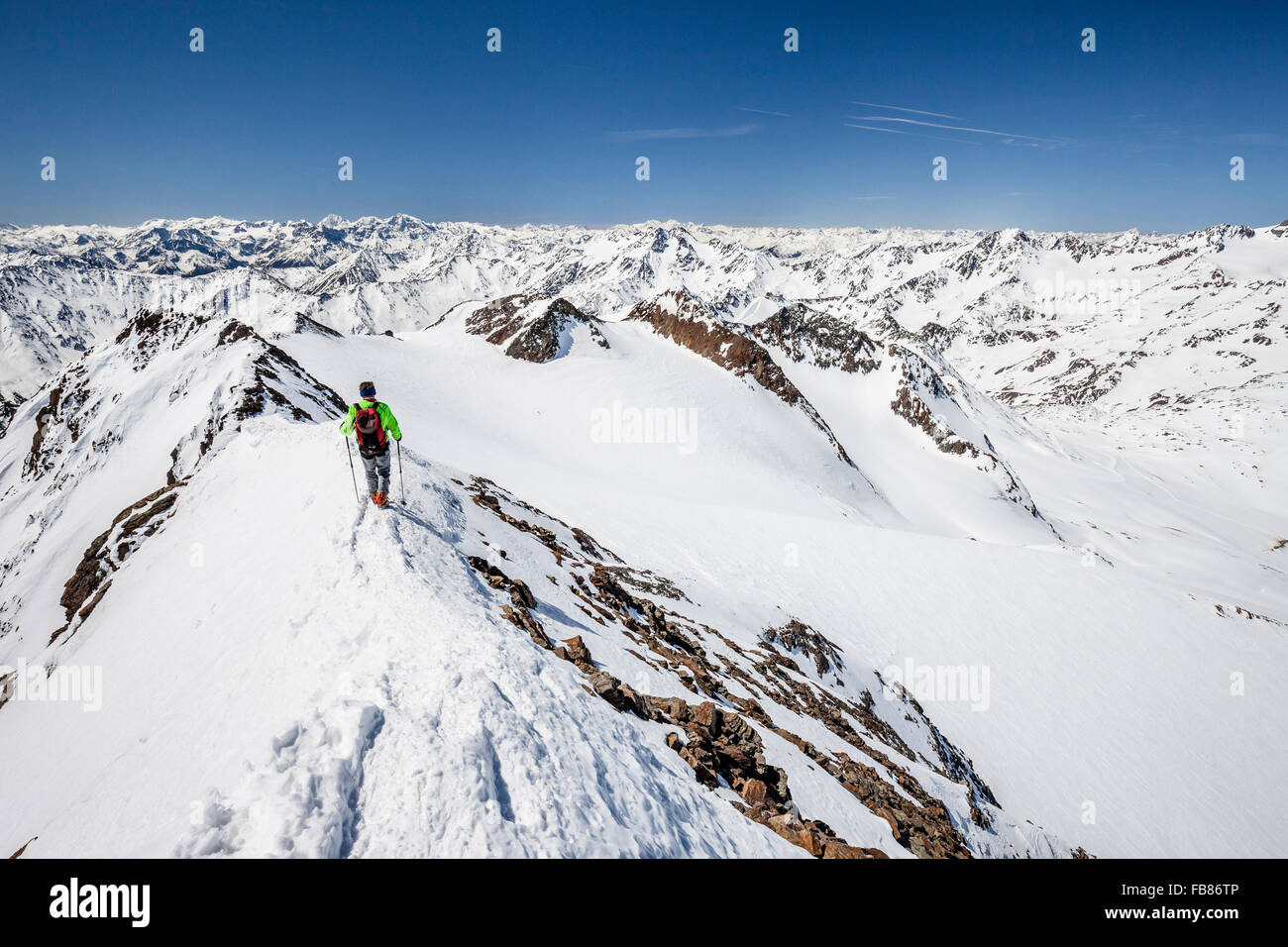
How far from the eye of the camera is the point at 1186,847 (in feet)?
70.7

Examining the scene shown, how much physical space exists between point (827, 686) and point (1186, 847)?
52.9 ft

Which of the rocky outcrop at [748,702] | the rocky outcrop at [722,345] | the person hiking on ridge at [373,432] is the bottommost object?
the rocky outcrop at [748,702]

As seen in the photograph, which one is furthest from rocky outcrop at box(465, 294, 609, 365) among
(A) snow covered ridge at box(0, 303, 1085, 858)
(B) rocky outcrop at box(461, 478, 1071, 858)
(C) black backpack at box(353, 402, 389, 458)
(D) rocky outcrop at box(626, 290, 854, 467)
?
(C) black backpack at box(353, 402, 389, 458)

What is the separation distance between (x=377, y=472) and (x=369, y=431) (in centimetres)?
119

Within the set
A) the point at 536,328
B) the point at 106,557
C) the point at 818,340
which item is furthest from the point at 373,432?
the point at 818,340

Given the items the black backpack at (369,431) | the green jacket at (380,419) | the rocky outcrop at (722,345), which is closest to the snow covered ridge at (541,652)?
the black backpack at (369,431)

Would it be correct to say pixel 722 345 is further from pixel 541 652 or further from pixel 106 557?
pixel 541 652

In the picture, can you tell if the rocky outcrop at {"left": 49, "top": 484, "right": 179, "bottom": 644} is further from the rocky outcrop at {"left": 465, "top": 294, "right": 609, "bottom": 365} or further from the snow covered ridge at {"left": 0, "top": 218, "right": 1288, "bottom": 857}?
the rocky outcrop at {"left": 465, "top": 294, "right": 609, "bottom": 365}

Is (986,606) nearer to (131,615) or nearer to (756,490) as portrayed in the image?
(756,490)

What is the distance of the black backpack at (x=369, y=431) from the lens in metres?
12.9

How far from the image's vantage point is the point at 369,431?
42.3 ft

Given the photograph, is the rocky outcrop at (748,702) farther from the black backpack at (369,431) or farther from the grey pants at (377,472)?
the black backpack at (369,431)
